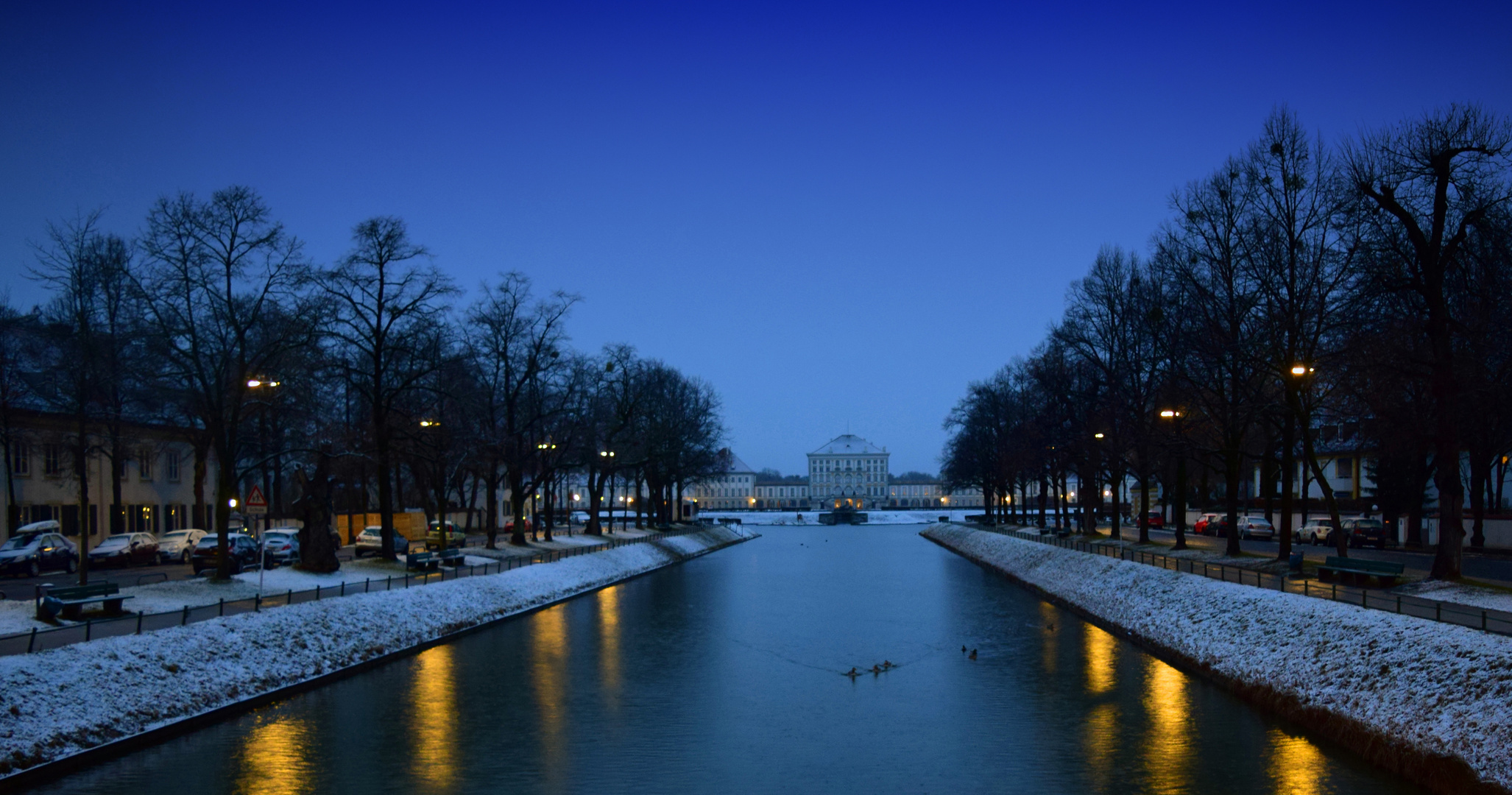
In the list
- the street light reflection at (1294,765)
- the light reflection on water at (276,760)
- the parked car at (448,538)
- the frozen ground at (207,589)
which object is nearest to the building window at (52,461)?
the frozen ground at (207,589)

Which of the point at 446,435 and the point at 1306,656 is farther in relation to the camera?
the point at 446,435

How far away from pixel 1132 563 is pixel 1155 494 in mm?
76464

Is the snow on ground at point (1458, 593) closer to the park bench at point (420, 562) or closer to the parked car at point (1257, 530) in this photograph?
the park bench at point (420, 562)

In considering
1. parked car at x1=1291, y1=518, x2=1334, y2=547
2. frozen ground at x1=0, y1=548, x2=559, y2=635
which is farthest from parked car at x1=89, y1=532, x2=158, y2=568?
parked car at x1=1291, y1=518, x2=1334, y2=547

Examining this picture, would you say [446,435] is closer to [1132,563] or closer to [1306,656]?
[1132,563]

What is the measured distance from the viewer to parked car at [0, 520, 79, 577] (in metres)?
35.0

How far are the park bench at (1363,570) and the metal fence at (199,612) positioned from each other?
76.4 feet

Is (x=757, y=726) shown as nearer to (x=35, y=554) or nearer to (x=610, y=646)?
(x=610, y=646)

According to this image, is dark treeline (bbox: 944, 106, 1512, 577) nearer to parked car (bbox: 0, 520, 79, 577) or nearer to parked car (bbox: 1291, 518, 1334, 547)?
parked car (bbox: 1291, 518, 1334, 547)

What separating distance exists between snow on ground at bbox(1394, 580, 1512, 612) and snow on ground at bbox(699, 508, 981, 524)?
10757cm

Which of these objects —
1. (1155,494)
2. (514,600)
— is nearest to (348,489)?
(514,600)

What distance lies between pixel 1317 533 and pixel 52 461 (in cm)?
5817

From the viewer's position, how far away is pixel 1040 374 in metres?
58.0

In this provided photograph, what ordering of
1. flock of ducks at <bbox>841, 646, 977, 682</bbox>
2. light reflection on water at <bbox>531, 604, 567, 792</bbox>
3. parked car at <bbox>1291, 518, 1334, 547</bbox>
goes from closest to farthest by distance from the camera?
light reflection on water at <bbox>531, 604, 567, 792</bbox> → flock of ducks at <bbox>841, 646, 977, 682</bbox> → parked car at <bbox>1291, 518, 1334, 547</bbox>
